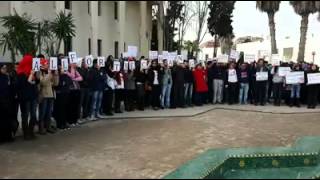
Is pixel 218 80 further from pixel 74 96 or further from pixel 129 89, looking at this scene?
pixel 74 96

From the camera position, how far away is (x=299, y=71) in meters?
18.9

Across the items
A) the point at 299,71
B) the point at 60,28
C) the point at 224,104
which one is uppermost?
the point at 60,28

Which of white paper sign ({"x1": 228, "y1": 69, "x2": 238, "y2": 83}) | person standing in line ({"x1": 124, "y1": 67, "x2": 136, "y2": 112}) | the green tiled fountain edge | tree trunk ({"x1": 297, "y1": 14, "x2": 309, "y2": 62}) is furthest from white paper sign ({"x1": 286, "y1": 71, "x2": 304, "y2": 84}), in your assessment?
tree trunk ({"x1": 297, "y1": 14, "x2": 309, "y2": 62})

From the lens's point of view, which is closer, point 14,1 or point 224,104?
point 224,104

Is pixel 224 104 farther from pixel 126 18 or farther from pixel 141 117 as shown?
pixel 126 18

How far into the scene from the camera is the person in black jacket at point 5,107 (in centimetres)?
1100

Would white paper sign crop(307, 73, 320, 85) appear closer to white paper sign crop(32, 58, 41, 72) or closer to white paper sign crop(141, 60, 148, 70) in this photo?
white paper sign crop(141, 60, 148, 70)

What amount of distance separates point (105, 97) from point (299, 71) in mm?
7203

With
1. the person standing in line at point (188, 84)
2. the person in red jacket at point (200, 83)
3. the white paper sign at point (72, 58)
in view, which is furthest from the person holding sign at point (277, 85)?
the white paper sign at point (72, 58)


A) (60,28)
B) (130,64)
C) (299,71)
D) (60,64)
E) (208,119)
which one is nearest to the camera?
(60,64)

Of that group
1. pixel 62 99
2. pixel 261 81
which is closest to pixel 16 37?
pixel 62 99

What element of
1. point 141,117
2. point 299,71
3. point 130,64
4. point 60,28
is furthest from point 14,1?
point 299,71

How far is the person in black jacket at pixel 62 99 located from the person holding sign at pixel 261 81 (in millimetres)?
8330

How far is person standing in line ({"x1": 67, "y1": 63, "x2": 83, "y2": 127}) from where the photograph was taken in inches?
538
